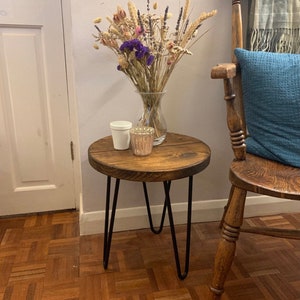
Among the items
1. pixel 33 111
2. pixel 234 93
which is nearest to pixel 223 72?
pixel 234 93

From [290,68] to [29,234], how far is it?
1.22m

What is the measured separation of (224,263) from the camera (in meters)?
0.88

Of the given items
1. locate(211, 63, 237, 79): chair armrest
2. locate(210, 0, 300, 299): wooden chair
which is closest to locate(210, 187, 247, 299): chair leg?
locate(210, 0, 300, 299): wooden chair

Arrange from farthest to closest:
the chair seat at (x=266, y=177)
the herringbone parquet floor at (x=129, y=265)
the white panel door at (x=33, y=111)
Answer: the white panel door at (x=33, y=111) → the herringbone parquet floor at (x=129, y=265) → the chair seat at (x=266, y=177)

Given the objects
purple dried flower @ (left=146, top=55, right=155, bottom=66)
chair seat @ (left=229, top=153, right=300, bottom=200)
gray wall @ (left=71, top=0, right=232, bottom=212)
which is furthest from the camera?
gray wall @ (left=71, top=0, right=232, bottom=212)

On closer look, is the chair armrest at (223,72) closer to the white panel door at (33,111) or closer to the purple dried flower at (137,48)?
the purple dried flower at (137,48)

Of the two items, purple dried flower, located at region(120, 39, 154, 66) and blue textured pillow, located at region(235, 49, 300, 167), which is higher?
purple dried flower, located at region(120, 39, 154, 66)

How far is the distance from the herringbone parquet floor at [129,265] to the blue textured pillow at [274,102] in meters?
0.48

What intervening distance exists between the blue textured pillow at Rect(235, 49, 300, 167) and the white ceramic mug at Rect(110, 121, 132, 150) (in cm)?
41

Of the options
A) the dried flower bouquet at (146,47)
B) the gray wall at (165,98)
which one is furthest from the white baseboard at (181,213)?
the dried flower bouquet at (146,47)

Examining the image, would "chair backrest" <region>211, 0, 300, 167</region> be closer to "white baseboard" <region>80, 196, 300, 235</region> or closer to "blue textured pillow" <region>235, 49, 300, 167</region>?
"blue textured pillow" <region>235, 49, 300, 167</region>

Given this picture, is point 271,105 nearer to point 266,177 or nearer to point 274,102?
point 274,102

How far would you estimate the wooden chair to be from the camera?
2.66ft

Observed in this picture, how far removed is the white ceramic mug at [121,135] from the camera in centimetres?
102
